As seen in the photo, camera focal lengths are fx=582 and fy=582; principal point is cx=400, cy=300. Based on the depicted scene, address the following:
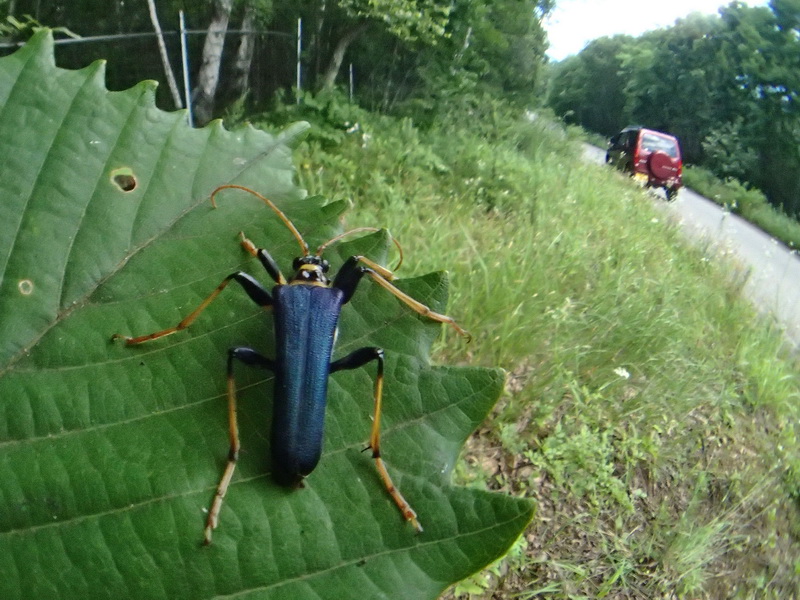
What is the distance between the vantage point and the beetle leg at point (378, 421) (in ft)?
3.07

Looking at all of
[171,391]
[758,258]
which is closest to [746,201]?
[758,258]

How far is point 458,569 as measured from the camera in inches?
34.9

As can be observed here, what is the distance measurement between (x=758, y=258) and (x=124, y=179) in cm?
1014

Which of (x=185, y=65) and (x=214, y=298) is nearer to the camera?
(x=214, y=298)

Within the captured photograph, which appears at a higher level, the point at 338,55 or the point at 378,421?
the point at 338,55

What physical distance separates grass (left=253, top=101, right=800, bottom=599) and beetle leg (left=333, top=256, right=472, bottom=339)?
2.47 m

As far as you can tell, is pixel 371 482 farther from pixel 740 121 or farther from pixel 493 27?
pixel 740 121

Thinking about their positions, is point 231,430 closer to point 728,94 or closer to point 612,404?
point 612,404

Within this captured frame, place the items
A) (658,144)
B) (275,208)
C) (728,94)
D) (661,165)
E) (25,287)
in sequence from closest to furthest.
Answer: (25,287) < (275,208) < (661,165) < (658,144) < (728,94)

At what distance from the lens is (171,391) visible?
3.34ft

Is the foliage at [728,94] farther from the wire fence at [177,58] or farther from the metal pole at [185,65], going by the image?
the metal pole at [185,65]

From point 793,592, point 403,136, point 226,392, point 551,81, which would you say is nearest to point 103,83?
point 226,392

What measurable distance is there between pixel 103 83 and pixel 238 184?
13.1 inches

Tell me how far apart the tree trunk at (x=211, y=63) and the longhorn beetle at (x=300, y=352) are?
7090mm
